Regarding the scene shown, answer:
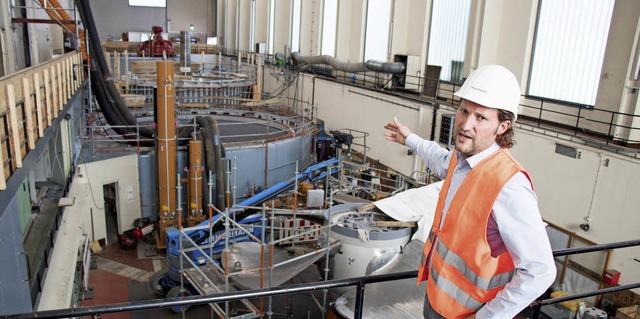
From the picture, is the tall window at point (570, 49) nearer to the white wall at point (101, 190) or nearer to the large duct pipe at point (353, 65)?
the large duct pipe at point (353, 65)

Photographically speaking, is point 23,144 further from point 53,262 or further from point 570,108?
point 570,108

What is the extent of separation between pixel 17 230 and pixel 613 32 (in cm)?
1166

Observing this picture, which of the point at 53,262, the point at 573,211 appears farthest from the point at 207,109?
the point at 573,211

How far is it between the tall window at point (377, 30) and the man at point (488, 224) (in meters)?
16.7

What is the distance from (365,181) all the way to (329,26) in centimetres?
1208

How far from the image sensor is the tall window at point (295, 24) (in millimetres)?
27031

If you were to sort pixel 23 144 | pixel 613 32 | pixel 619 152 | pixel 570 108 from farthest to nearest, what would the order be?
pixel 570 108 → pixel 613 32 → pixel 619 152 → pixel 23 144

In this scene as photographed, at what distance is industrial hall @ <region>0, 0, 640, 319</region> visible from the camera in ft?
7.11

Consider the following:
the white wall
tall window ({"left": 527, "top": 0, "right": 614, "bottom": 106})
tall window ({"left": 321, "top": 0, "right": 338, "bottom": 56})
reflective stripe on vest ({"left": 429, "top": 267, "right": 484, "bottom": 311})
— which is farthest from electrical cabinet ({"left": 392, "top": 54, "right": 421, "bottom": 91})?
reflective stripe on vest ({"left": 429, "top": 267, "right": 484, "bottom": 311})

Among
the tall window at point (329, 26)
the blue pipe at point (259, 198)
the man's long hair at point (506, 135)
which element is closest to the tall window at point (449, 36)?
the blue pipe at point (259, 198)

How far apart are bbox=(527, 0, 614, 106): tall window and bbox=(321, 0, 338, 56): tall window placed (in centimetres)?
1177

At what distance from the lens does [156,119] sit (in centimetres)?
1328

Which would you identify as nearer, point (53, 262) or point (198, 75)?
point (53, 262)

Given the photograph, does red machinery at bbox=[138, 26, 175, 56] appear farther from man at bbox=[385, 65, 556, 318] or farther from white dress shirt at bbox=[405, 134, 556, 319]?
white dress shirt at bbox=[405, 134, 556, 319]
